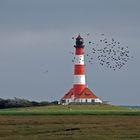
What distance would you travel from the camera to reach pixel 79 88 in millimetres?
123000

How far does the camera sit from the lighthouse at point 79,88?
12075cm

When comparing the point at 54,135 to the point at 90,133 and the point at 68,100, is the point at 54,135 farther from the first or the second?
the point at 68,100

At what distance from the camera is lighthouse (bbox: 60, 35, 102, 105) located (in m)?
121

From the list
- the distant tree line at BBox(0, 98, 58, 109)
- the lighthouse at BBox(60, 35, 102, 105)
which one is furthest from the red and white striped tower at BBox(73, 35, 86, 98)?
the distant tree line at BBox(0, 98, 58, 109)

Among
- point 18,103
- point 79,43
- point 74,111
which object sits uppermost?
point 79,43

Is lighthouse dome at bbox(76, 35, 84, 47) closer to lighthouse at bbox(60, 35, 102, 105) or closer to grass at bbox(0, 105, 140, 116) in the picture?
lighthouse at bbox(60, 35, 102, 105)

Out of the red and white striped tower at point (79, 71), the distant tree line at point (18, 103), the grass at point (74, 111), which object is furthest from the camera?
the distant tree line at point (18, 103)

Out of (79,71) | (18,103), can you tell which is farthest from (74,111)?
(18,103)

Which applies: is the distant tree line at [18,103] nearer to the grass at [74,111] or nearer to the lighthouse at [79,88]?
the lighthouse at [79,88]

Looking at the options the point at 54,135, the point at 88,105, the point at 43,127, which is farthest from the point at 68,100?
the point at 54,135

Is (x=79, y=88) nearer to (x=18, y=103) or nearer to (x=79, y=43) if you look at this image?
(x=79, y=43)

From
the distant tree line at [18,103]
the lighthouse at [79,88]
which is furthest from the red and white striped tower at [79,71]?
the distant tree line at [18,103]

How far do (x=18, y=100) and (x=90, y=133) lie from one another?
89566mm

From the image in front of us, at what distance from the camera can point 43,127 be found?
55688mm
